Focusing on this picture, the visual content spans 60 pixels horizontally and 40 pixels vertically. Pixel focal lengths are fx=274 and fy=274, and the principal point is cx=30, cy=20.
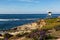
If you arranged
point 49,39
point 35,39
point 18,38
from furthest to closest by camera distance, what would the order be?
point 18,38 → point 49,39 → point 35,39

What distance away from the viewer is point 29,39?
1212cm

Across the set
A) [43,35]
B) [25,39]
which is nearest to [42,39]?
[43,35]

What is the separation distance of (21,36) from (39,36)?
2507 mm

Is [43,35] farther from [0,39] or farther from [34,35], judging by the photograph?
[0,39]

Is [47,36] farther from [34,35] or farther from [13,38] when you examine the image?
[13,38]

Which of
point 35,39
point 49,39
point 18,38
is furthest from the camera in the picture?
point 18,38

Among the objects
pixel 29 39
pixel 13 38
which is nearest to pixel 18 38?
pixel 13 38

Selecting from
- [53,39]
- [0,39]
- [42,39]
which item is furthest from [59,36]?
[0,39]

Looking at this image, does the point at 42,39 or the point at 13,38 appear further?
the point at 13,38

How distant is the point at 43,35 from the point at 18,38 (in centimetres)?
181

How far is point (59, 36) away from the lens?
13492 millimetres

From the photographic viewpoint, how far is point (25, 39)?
12719mm

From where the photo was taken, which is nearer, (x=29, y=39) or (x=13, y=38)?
(x=29, y=39)

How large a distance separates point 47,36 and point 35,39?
1.14 meters
